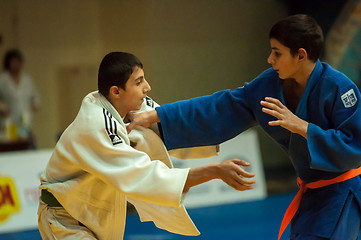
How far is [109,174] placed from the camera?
247 cm

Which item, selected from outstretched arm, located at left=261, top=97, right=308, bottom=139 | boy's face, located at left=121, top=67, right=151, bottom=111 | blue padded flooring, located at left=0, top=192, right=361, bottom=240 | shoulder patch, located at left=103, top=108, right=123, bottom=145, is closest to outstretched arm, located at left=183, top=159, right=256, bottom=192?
outstretched arm, located at left=261, top=97, right=308, bottom=139

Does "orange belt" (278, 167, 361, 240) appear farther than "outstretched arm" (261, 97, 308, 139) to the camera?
Yes

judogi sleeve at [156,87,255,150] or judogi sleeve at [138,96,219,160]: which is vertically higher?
judogi sleeve at [156,87,255,150]

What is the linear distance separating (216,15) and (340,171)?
7.33 meters

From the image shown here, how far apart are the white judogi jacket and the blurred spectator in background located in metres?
4.87

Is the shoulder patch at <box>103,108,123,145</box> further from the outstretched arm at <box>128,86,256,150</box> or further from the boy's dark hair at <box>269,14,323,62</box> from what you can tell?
the boy's dark hair at <box>269,14,323,62</box>

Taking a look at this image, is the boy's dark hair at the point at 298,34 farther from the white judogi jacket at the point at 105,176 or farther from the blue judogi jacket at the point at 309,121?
the white judogi jacket at the point at 105,176

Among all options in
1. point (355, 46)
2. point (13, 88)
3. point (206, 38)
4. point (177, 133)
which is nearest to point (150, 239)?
point (177, 133)

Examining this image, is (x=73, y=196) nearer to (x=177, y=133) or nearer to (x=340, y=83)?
(x=177, y=133)

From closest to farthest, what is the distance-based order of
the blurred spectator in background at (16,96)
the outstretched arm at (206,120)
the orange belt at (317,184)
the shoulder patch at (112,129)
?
the shoulder patch at (112,129) < the orange belt at (317,184) < the outstretched arm at (206,120) < the blurred spectator in background at (16,96)

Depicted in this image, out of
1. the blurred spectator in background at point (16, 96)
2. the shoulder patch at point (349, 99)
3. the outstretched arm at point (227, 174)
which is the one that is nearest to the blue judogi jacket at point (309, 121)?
the shoulder patch at point (349, 99)

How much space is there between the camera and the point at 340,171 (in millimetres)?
2672

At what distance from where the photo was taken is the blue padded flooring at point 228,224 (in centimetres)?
540

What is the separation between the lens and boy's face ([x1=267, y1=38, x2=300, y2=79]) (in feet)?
8.82
